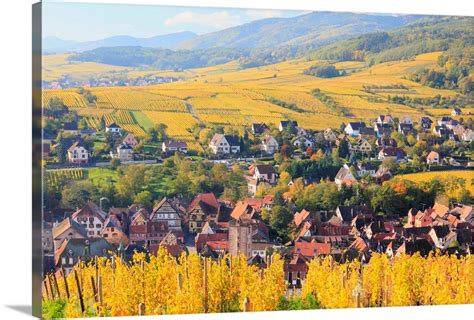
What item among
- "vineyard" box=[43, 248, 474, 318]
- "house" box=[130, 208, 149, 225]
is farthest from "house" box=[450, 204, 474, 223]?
"house" box=[130, 208, 149, 225]

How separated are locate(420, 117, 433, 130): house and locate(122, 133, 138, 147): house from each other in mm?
3795

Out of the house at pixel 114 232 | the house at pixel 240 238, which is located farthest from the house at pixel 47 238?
the house at pixel 240 238

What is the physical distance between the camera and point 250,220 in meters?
13.8

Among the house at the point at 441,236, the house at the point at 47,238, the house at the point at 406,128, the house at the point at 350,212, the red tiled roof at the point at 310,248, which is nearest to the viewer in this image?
the house at the point at 47,238

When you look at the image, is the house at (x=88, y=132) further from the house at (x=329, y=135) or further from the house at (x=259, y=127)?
the house at (x=329, y=135)

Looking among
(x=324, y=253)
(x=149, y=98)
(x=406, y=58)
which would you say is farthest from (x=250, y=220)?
(x=406, y=58)

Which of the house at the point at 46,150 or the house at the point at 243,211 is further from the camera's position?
the house at the point at 243,211

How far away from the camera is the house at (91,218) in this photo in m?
13.0

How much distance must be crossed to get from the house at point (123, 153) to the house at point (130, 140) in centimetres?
4

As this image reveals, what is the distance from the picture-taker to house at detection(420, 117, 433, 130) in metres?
14.7

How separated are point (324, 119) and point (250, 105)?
101 centimetres

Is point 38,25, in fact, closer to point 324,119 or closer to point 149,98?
point 149,98

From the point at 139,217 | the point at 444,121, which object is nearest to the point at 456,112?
the point at 444,121

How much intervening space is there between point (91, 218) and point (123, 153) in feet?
2.79
